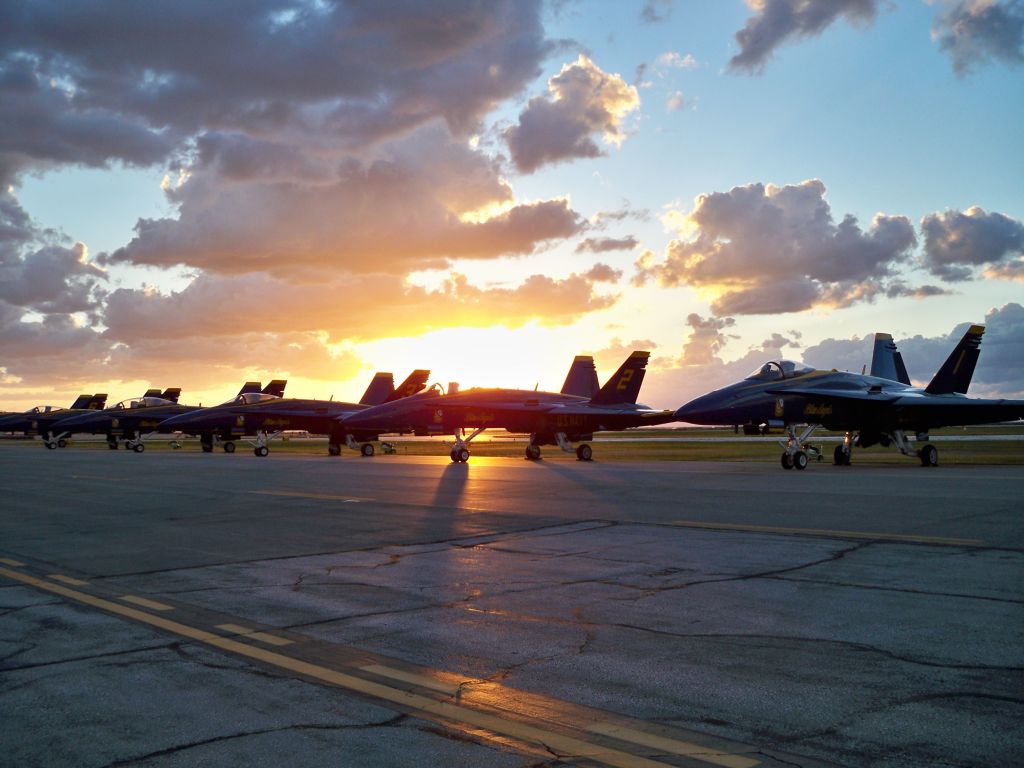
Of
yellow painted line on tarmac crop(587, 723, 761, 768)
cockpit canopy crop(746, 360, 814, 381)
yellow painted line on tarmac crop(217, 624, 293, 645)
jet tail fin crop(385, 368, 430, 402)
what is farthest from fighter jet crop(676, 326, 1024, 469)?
jet tail fin crop(385, 368, 430, 402)

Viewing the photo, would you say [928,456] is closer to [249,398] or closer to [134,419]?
[249,398]

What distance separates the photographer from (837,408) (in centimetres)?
2617

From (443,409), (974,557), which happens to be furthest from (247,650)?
(443,409)

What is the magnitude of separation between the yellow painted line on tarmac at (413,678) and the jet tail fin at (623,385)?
30898 mm

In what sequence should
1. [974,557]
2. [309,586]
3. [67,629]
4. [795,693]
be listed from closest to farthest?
[795,693] < [67,629] < [309,586] < [974,557]

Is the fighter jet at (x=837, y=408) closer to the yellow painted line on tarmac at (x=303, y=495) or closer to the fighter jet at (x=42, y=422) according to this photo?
the yellow painted line on tarmac at (x=303, y=495)

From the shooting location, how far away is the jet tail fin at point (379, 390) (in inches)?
2087

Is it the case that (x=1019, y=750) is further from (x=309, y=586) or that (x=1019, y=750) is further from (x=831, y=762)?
(x=309, y=586)

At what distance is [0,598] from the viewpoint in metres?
7.91

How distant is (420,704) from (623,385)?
105 ft

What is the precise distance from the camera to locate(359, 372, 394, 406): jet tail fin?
53000mm

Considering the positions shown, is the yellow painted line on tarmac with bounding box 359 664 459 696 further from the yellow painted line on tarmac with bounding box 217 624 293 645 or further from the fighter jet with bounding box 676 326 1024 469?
the fighter jet with bounding box 676 326 1024 469

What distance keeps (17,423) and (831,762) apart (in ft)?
220

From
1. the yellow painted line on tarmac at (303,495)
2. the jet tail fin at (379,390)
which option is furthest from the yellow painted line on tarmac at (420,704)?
the jet tail fin at (379,390)
